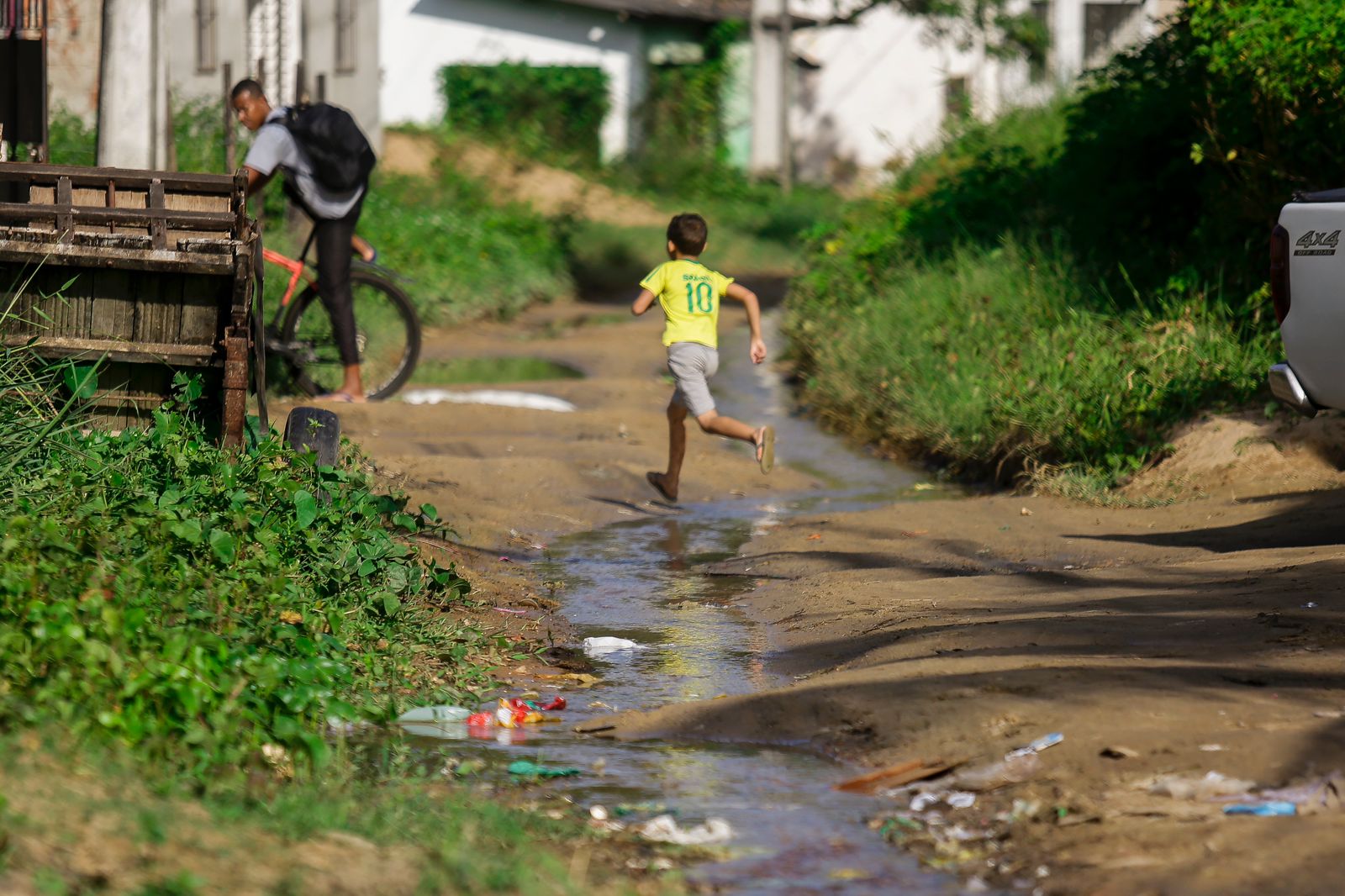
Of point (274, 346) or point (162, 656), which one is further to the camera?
point (274, 346)

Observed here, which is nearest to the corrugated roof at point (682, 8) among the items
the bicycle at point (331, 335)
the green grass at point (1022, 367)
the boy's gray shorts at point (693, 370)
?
the green grass at point (1022, 367)

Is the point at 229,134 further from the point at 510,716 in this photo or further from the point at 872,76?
the point at 872,76

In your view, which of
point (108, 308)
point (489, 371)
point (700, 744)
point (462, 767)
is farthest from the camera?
point (489, 371)

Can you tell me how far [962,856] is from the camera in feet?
13.6

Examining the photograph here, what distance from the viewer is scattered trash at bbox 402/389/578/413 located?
12166 mm

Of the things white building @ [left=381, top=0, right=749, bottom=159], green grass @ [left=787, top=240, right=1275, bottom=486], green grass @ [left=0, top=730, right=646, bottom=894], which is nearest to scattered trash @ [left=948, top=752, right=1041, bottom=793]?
green grass @ [left=0, top=730, right=646, bottom=894]

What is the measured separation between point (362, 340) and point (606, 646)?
5940mm

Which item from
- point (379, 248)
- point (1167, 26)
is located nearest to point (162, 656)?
point (1167, 26)

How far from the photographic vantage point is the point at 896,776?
4.70m

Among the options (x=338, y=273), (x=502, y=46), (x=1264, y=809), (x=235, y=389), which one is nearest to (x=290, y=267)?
(x=338, y=273)

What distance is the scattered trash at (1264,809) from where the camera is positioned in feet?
13.7

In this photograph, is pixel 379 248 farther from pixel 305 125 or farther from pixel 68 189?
pixel 68 189

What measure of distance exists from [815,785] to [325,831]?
4.94 ft

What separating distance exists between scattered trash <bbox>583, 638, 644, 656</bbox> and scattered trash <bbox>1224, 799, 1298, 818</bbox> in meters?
2.67
